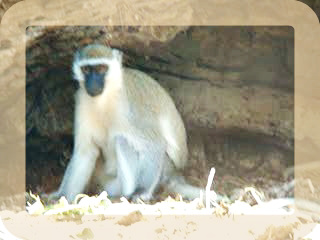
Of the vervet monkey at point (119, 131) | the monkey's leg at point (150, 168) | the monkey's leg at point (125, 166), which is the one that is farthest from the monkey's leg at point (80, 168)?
the monkey's leg at point (150, 168)

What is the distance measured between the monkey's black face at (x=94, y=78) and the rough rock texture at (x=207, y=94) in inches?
12.6

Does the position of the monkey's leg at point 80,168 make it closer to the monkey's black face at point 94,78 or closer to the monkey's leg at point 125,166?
the monkey's leg at point 125,166

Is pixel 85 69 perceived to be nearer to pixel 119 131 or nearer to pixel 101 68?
pixel 101 68

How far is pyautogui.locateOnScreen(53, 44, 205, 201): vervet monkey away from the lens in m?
5.27

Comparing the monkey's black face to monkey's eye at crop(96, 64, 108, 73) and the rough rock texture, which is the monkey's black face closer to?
monkey's eye at crop(96, 64, 108, 73)

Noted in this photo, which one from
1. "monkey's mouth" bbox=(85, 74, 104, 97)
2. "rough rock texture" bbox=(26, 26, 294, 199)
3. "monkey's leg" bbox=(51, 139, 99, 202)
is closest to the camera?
"monkey's mouth" bbox=(85, 74, 104, 97)

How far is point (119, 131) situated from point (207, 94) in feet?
4.03

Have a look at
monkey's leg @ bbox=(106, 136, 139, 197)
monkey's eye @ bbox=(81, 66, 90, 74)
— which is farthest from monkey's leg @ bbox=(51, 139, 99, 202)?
monkey's eye @ bbox=(81, 66, 90, 74)

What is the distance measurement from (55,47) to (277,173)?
226 centimetres

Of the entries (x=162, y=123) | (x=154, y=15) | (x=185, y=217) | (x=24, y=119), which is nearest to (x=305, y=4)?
(x=154, y=15)

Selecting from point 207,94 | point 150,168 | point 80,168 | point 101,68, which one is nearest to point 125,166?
point 150,168

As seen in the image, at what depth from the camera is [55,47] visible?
551cm

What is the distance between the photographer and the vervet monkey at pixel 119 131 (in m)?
5.27

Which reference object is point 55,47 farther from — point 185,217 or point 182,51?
point 185,217
